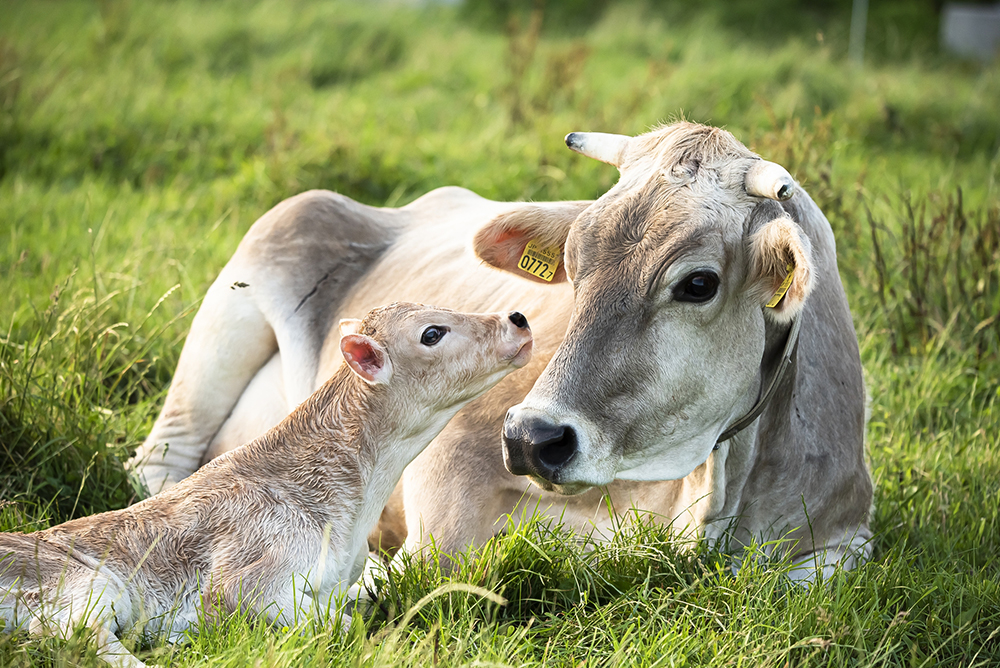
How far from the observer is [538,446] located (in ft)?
8.57

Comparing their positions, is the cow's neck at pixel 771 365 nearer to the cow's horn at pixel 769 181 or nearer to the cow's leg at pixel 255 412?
the cow's horn at pixel 769 181

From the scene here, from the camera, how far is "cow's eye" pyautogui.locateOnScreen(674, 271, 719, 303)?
9.04 feet

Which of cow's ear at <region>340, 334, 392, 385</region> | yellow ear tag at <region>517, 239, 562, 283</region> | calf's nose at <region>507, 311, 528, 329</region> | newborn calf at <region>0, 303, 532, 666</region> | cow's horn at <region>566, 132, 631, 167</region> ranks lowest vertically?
newborn calf at <region>0, 303, 532, 666</region>

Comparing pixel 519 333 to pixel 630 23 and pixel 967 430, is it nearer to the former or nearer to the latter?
pixel 967 430

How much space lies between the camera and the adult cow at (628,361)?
9.00ft

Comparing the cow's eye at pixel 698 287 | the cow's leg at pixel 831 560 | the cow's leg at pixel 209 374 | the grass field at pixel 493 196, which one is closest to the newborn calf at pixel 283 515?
the grass field at pixel 493 196

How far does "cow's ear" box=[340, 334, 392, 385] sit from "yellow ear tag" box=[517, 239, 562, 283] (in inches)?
26.1

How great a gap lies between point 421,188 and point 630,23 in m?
8.19

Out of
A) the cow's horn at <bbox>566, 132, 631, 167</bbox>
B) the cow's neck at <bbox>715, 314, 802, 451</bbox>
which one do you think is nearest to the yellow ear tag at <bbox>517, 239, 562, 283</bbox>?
the cow's horn at <bbox>566, 132, 631, 167</bbox>

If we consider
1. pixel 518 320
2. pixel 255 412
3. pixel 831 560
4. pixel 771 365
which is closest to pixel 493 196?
pixel 255 412

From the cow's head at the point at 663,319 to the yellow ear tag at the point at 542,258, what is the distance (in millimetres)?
385

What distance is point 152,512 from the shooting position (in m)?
2.80

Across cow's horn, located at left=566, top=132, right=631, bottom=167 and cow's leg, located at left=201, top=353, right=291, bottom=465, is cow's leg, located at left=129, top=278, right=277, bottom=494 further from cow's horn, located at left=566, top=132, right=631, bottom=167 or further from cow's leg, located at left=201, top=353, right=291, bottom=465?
cow's horn, located at left=566, top=132, right=631, bottom=167

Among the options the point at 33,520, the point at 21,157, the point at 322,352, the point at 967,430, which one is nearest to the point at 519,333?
the point at 322,352
